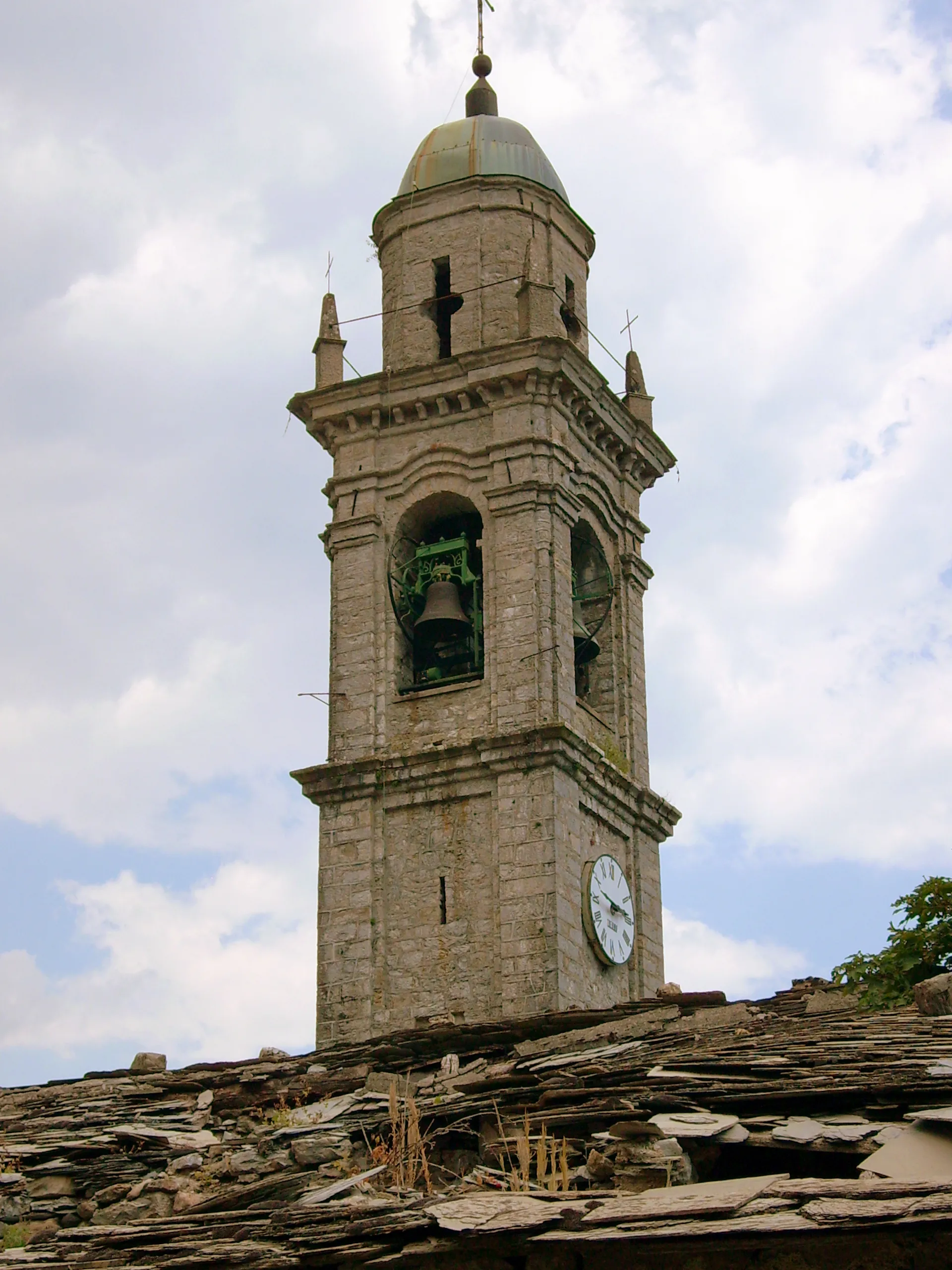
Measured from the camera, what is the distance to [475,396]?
32.6m

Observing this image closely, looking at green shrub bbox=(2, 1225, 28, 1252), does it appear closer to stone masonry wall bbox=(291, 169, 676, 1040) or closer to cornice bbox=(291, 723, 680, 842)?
stone masonry wall bbox=(291, 169, 676, 1040)

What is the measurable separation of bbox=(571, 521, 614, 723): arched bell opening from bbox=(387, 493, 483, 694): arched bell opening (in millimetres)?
1665

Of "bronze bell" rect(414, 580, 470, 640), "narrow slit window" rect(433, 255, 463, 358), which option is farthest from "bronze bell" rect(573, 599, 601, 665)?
"narrow slit window" rect(433, 255, 463, 358)

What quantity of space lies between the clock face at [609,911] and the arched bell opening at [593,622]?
279 cm

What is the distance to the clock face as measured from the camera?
29.8m

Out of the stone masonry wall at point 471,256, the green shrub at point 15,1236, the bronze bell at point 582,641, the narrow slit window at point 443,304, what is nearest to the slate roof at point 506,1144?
the green shrub at point 15,1236

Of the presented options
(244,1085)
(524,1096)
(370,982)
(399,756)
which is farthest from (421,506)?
(524,1096)

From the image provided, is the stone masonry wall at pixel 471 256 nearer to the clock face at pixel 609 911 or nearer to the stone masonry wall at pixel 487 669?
the stone masonry wall at pixel 487 669

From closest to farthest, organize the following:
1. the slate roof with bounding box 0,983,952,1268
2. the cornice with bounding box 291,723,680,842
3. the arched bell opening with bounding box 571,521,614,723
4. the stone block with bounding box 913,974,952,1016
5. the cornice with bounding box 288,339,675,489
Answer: the slate roof with bounding box 0,983,952,1268 < the stone block with bounding box 913,974,952,1016 < the cornice with bounding box 291,723,680,842 < the cornice with bounding box 288,339,675,489 < the arched bell opening with bounding box 571,521,614,723

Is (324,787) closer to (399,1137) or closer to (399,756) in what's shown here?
(399,756)

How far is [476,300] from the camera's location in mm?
33719

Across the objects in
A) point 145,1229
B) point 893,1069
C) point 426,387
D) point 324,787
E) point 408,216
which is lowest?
point 145,1229

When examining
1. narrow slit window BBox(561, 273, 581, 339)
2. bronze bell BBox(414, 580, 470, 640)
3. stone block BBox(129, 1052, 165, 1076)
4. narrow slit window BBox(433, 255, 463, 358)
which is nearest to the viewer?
stone block BBox(129, 1052, 165, 1076)

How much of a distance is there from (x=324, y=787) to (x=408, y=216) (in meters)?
9.66
